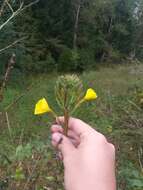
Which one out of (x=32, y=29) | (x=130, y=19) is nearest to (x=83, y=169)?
(x=32, y=29)

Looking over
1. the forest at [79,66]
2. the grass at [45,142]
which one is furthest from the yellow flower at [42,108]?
the forest at [79,66]

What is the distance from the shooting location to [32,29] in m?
21.7

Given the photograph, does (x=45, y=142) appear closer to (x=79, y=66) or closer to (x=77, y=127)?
(x=77, y=127)

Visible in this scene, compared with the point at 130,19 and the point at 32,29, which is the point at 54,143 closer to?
the point at 32,29

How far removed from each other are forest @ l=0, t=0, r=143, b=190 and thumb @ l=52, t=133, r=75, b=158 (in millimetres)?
1636

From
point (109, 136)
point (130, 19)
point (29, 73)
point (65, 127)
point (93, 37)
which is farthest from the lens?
point (130, 19)

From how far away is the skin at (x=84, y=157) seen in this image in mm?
1216

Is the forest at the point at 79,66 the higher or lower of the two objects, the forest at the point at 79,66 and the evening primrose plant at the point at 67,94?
the lower

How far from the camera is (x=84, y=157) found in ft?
4.10

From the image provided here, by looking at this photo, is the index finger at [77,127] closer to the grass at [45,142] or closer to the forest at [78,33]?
the grass at [45,142]

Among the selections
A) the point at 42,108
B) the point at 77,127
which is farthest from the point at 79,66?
the point at 42,108

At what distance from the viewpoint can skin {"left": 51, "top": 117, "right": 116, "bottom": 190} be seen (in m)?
1.22

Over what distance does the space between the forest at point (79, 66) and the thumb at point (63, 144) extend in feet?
5.37

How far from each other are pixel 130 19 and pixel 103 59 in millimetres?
2706
